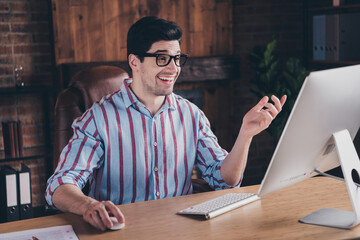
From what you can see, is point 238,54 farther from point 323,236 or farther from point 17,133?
point 323,236

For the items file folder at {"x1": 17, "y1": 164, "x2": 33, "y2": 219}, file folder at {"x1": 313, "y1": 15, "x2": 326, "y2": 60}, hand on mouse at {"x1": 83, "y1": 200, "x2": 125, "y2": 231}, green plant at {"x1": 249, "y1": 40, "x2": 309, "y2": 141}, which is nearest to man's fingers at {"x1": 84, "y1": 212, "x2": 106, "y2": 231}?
hand on mouse at {"x1": 83, "y1": 200, "x2": 125, "y2": 231}

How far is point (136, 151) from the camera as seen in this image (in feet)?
6.59

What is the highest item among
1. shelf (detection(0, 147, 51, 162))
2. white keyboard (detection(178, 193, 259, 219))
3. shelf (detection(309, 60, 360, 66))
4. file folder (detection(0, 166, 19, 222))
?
shelf (detection(309, 60, 360, 66))

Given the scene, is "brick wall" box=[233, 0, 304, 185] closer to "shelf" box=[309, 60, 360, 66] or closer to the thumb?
"shelf" box=[309, 60, 360, 66]

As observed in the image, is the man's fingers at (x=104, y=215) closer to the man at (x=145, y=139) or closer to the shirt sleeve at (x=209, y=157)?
the man at (x=145, y=139)

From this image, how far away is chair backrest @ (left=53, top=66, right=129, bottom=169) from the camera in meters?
2.30

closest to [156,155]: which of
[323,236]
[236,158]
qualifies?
[236,158]

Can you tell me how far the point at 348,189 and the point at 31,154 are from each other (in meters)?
2.68

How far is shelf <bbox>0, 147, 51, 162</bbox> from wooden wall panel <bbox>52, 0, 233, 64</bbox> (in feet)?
2.17

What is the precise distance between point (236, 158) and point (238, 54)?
8.00ft

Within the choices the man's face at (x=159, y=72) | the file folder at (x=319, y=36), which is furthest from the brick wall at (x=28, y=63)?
the file folder at (x=319, y=36)

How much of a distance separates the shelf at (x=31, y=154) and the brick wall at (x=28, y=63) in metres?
0.04

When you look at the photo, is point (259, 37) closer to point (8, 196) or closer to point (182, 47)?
point (182, 47)

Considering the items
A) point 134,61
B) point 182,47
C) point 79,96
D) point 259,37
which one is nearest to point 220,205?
point 134,61
